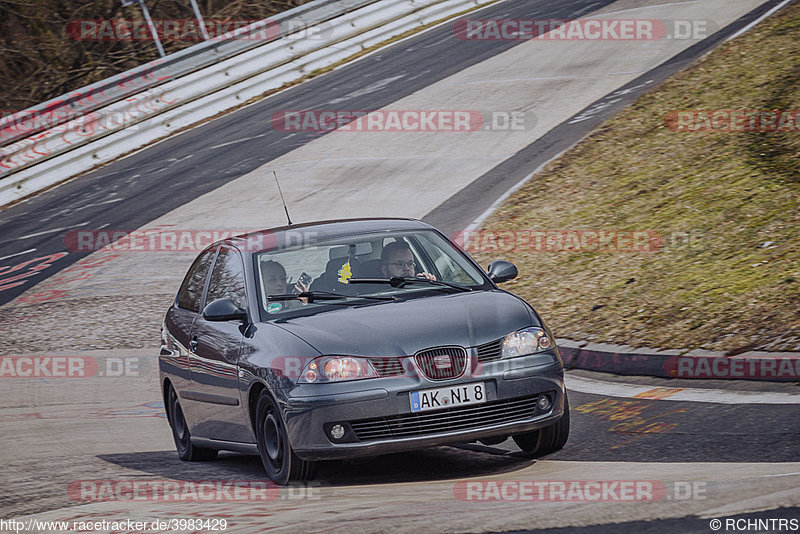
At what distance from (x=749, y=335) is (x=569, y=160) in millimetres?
8150

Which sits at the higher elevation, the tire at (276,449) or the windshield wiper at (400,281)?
the windshield wiper at (400,281)

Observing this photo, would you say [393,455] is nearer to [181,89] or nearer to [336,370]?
[336,370]

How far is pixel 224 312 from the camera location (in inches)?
292

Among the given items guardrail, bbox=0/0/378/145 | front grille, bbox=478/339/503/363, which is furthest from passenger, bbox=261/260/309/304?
guardrail, bbox=0/0/378/145

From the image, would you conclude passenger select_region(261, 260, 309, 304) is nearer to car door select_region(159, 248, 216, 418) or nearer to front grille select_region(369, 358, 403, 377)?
car door select_region(159, 248, 216, 418)

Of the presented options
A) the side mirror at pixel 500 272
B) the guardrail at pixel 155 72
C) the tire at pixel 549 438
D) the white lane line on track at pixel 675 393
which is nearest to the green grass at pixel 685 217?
the white lane line on track at pixel 675 393

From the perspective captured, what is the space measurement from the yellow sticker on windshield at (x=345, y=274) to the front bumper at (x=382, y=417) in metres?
1.27

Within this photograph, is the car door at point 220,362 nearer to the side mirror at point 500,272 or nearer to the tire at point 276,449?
the tire at point 276,449

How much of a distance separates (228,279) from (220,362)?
0.72 metres

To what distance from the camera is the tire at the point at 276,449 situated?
6.64 meters

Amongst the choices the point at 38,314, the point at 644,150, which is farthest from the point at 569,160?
the point at 38,314

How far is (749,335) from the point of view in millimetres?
8992

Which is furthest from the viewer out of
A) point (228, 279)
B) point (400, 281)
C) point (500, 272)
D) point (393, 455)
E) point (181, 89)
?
point (181, 89)

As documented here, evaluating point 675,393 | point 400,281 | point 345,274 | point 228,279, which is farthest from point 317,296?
point 675,393
